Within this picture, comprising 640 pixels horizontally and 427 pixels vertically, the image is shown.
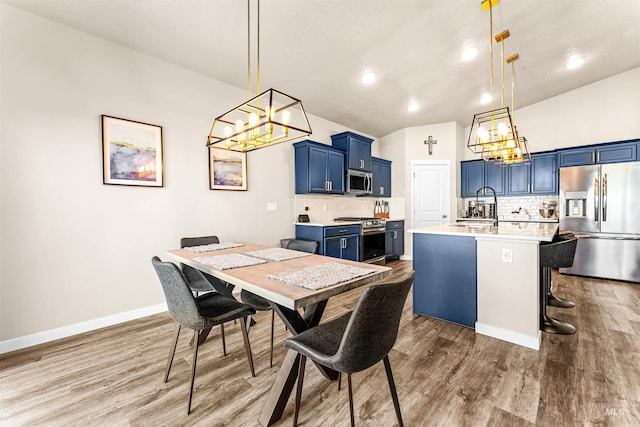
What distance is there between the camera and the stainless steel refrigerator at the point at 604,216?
4004 mm

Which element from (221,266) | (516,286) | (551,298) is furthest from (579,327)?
(221,266)

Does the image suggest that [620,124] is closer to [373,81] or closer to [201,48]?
[373,81]

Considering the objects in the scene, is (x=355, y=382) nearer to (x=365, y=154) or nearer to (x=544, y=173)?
(x=365, y=154)

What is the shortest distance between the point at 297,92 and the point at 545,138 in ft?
15.7

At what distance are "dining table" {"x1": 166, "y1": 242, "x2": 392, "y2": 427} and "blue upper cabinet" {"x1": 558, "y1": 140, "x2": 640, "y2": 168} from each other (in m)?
4.89

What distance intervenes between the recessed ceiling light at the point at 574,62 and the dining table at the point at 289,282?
182 inches

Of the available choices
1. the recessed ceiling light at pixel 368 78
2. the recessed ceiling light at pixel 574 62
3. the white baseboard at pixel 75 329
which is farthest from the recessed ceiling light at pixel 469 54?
the white baseboard at pixel 75 329

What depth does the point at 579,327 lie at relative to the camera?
2586 millimetres

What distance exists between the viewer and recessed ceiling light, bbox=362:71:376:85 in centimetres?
375

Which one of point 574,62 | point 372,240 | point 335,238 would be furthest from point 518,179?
point 335,238

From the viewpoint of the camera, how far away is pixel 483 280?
2.50m

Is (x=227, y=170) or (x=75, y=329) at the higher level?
(x=227, y=170)

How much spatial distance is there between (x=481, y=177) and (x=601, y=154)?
5.84 ft

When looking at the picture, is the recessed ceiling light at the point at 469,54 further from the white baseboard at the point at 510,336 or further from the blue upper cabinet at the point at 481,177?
the white baseboard at the point at 510,336
